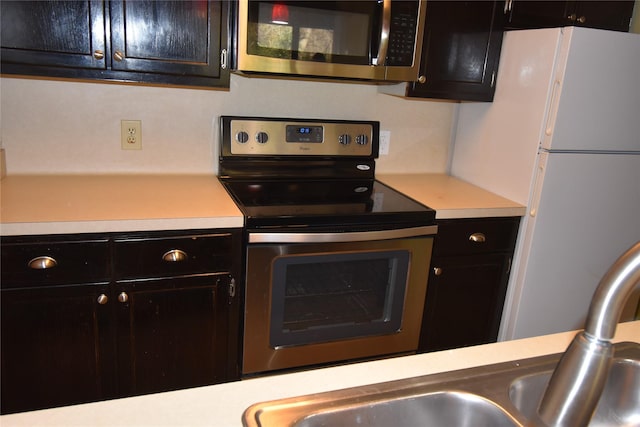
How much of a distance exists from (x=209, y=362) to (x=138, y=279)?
0.44 meters

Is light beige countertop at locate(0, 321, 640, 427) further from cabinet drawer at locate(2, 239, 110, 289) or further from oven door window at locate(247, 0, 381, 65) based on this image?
oven door window at locate(247, 0, 381, 65)

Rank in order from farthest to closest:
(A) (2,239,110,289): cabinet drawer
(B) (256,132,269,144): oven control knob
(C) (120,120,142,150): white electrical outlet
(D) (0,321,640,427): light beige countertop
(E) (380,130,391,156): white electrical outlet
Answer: (E) (380,130,391,156): white electrical outlet → (B) (256,132,269,144): oven control knob → (C) (120,120,142,150): white electrical outlet → (A) (2,239,110,289): cabinet drawer → (D) (0,321,640,427): light beige countertop

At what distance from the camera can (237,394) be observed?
88cm

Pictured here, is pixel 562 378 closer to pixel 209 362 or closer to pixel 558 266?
pixel 209 362

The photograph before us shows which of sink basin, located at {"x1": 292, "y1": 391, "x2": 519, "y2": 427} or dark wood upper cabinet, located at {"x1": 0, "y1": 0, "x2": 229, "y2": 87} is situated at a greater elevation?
dark wood upper cabinet, located at {"x1": 0, "y1": 0, "x2": 229, "y2": 87}

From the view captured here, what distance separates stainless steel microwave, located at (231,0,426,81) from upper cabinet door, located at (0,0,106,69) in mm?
480

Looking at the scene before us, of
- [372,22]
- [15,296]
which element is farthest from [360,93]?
[15,296]

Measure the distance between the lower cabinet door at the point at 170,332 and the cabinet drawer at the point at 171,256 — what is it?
0.03 m

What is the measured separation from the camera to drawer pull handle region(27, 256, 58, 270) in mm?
1628

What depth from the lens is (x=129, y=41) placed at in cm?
183

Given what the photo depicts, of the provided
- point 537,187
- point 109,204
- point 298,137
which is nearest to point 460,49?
point 537,187

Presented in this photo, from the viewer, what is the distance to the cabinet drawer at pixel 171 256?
173 cm

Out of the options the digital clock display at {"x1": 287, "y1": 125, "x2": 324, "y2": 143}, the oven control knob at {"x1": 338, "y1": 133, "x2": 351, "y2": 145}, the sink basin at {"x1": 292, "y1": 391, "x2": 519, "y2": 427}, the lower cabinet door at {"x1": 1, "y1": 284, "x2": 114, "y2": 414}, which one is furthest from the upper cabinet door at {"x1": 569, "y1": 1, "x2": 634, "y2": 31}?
the lower cabinet door at {"x1": 1, "y1": 284, "x2": 114, "y2": 414}

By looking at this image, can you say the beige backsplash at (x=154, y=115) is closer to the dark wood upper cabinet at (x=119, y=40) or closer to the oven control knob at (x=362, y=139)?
the oven control knob at (x=362, y=139)
